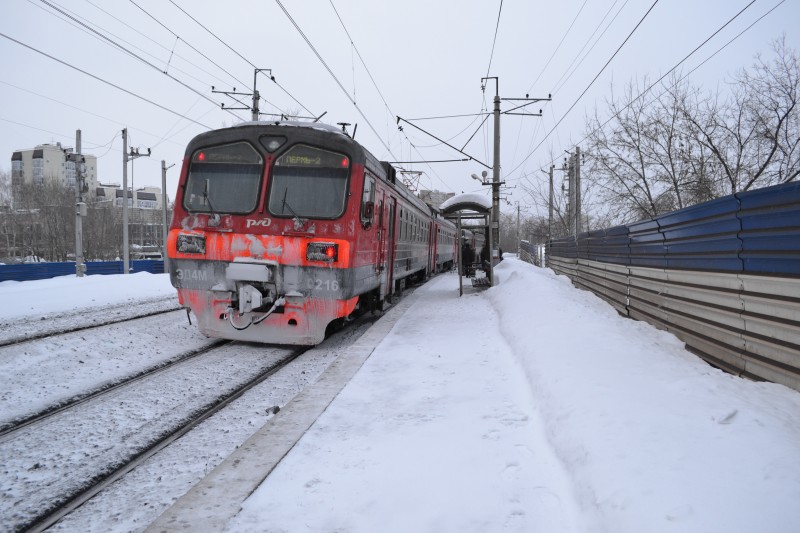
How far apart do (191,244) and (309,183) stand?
2023mm

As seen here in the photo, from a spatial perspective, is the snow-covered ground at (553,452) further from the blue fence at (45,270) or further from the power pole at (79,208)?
the blue fence at (45,270)

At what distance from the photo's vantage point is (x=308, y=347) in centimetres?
792

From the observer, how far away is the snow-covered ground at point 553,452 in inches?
91.4

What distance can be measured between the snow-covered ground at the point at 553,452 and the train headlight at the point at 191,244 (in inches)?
134

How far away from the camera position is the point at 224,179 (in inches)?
294

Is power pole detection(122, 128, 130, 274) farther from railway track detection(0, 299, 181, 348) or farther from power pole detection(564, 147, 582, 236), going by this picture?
power pole detection(564, 147, 582, 236)

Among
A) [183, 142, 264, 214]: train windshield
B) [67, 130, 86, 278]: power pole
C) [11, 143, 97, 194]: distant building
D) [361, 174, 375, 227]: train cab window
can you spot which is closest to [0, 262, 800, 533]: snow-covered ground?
[361, 174, 375, 227]: train cab window

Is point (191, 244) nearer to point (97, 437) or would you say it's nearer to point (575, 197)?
point (97, 437)

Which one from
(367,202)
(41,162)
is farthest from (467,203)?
(41,162)

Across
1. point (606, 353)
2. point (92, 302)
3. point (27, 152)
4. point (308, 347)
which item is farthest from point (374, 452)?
point (27, 152)

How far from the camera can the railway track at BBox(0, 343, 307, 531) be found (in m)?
3.01

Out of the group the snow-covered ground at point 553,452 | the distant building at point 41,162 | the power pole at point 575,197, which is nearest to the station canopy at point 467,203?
the power pole at point 575,197

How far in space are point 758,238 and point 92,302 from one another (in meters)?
13.7

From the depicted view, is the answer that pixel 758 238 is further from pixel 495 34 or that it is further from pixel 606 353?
pixel 495 34
